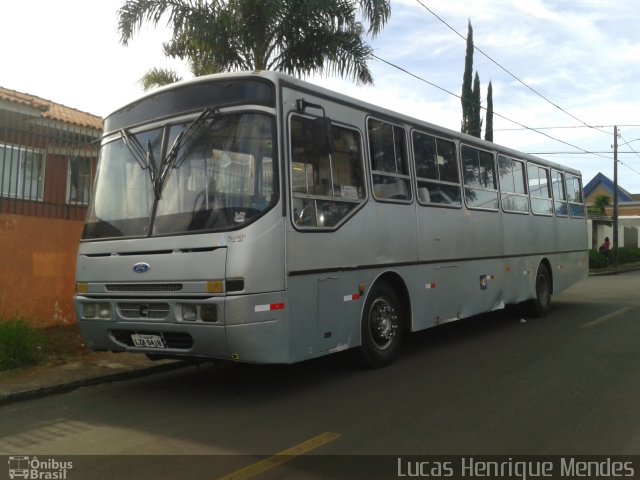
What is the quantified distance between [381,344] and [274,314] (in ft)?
7.11

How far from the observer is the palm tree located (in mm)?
11672

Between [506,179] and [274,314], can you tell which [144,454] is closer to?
[274,314]

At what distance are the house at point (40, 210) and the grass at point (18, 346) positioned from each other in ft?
2.27

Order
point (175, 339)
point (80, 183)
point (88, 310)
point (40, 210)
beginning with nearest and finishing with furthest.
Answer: point (175, 339)
point (88, 310)
point (40, 210)
point (80, 183)

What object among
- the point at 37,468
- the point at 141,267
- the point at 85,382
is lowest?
the point at 37,468

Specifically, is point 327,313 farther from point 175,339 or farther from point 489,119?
point 489,119

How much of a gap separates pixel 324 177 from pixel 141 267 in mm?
2075

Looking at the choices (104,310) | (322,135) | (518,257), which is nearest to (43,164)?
(104,310)

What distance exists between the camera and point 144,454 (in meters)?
4.55

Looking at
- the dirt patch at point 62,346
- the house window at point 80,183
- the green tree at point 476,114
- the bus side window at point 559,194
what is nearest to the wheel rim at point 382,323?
the dirt patch at point 62,346

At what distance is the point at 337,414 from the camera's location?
5.51 m

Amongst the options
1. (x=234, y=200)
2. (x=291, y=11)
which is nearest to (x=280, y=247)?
(x=234, y=200)

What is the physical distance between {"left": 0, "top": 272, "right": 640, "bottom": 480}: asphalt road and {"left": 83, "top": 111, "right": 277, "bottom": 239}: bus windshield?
176 centimetres

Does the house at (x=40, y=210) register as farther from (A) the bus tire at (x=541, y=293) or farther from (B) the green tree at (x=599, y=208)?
(B) the green tree at (x=599, y=208)
